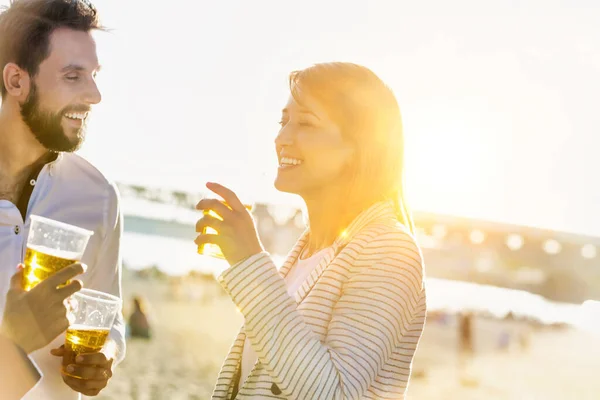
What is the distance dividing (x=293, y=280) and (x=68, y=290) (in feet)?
2.38

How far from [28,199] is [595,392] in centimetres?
1393

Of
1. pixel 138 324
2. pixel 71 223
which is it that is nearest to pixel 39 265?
pixel 71 223

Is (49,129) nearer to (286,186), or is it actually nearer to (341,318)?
(286,186)

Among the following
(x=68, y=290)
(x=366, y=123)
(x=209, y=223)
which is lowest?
(x=68, y=290)

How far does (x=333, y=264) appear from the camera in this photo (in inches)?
98.3

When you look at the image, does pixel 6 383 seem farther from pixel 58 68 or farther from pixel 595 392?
pixel 595 392

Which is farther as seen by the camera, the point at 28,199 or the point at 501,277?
the point at 501,277

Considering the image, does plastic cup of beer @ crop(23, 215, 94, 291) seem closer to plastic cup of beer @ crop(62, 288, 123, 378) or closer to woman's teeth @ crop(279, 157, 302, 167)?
plastic cup of beer @ crop(62, 288, 123, 378)

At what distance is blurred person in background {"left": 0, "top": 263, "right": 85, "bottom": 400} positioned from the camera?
2.42 m

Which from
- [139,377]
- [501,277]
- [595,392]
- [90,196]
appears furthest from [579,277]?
A: [90,196]

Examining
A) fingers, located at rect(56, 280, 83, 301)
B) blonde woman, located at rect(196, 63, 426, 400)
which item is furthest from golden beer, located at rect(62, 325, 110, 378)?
blonde woman, located at rect(196, 63, 426, 400)

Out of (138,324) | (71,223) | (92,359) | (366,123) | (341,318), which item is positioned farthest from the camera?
(138,324)

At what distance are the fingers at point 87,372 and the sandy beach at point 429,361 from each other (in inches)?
249

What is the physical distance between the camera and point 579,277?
106 ft
